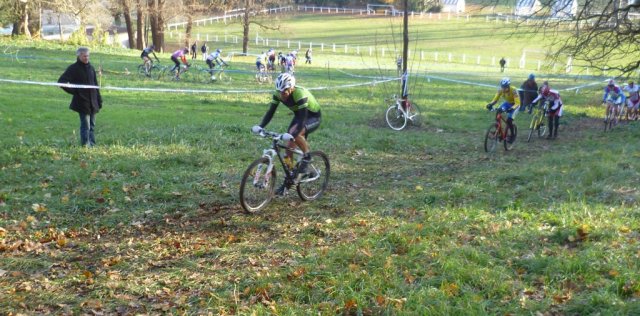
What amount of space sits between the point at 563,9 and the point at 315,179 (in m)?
11.3

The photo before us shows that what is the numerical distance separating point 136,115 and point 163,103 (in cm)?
329

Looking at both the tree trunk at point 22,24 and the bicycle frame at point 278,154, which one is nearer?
the bicycle frame at point 278,154

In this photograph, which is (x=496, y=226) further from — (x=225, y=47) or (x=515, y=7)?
(x=225, y=47)

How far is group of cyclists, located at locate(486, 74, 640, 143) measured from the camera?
14539 mm

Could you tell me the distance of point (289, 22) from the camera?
8869cm

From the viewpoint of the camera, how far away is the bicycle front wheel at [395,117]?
1819cm

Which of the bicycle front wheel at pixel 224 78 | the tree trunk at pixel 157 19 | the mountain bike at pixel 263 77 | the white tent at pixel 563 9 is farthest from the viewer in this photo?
the tree trunk at pixel 157 19

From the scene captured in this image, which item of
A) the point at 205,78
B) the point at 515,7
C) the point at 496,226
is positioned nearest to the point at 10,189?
the point at 496,226

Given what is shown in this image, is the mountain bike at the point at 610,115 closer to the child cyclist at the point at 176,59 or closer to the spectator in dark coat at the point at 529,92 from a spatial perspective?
the spectator in dark coat at the point at 529,92

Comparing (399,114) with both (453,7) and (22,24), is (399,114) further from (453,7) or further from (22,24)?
(453,7)

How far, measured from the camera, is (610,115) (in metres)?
19.7

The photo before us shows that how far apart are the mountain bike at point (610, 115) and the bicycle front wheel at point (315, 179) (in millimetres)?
14236

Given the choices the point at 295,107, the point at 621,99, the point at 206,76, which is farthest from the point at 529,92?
the point at 295,107

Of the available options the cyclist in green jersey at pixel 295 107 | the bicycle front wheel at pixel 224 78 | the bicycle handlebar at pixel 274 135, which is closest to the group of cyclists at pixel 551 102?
the cyclist in green jersey at pixel 295 107
